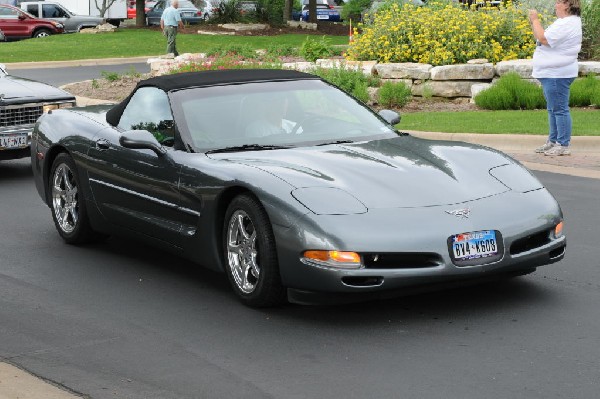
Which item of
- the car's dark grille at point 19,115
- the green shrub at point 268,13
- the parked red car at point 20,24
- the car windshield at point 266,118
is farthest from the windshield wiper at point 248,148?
the parked red car at point 20,24

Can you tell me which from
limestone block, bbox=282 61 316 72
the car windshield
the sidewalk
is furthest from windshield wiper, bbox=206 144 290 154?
limestone block, bbox=282 61 316 72

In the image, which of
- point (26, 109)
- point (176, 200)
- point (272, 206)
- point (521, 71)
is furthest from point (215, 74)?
point (521, 71)

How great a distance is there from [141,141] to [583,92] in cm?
1091

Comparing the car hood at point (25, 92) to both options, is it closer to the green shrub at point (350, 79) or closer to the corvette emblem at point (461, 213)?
the green shrub at point (350, 79)

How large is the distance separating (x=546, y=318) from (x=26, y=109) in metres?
8.16

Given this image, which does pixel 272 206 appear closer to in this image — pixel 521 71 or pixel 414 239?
pixel 414 239

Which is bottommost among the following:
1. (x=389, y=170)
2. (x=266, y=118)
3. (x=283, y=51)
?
(x=283, y=51)

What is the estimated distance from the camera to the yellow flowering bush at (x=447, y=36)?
66.4ft

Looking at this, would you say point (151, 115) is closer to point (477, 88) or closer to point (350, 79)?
point (350, 79)

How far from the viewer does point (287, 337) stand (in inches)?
268

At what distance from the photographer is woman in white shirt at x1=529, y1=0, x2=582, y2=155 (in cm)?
1396

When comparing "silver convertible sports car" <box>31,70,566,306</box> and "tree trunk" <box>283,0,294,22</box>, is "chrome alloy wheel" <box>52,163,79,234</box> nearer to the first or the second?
"silver convertible sports car" <box>31,70,566,306</box>

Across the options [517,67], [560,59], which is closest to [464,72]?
[517,67]

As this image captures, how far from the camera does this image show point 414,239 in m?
6.78
